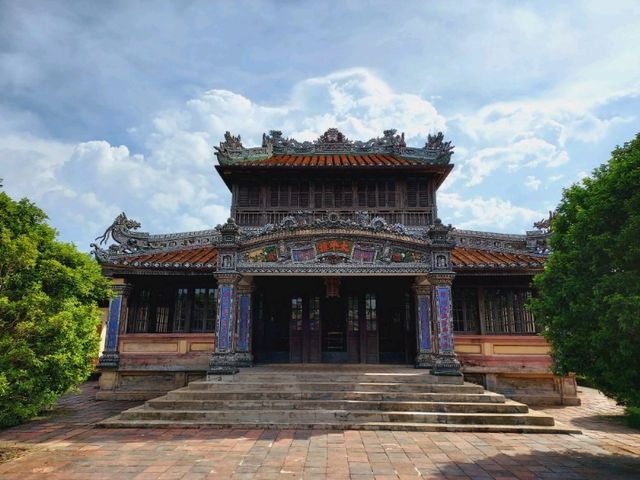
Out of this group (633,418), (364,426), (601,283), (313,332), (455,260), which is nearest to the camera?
(601,283)

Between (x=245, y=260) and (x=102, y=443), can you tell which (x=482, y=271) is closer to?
(x=245, y=260)

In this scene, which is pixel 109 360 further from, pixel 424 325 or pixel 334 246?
pixel 424 325

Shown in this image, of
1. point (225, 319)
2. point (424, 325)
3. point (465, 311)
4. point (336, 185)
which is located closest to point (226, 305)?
point (225, 319)

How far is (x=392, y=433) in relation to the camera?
8.61 metres

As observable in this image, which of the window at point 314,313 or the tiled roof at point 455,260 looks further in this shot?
the window at point 314,313

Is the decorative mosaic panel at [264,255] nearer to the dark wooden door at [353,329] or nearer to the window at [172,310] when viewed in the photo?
the window at [172,310]

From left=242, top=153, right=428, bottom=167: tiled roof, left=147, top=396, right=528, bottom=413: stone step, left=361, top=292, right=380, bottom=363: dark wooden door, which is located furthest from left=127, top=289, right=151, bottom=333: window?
left=361, top=292, right=380, bottom=363: dark wooden door

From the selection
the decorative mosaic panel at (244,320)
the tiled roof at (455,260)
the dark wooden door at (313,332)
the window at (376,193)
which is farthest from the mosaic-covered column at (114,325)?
the window at (376,193)

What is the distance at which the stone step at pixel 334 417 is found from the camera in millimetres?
9094

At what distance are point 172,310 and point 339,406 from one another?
808 centimetres

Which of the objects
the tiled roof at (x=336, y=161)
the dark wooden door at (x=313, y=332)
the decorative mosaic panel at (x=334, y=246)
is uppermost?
the tiled roof at (x=336, y=161)

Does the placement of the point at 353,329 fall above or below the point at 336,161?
below

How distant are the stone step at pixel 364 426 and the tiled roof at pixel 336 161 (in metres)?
10.0

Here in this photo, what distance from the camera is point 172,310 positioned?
14992mm
